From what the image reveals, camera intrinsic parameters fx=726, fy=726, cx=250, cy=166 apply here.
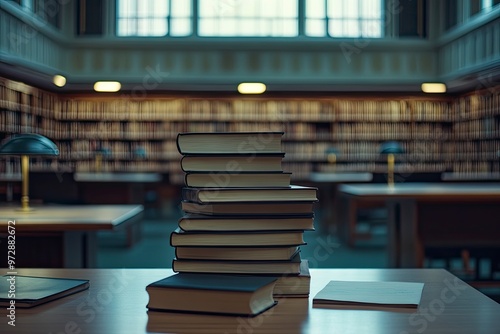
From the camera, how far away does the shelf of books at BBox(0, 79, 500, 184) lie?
11984 millimetres

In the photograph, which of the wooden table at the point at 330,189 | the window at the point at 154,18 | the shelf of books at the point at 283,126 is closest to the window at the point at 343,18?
the shelf of books at the point at 283,126

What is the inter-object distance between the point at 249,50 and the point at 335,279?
1061cm

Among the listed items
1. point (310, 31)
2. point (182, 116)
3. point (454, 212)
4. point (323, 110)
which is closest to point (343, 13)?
point (310, 31)

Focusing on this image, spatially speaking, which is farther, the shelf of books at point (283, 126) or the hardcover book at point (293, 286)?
the shelf of books at point (283, 126)

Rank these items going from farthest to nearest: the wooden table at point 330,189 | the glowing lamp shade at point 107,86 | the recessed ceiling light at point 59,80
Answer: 1. the glowing lamp shade at point 107,86
2. the recessed ceiling light at point 59,80
3. the wooden table at point 330,189

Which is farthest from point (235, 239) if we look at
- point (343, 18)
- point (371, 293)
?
point (343, 18)

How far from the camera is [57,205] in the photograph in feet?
13.3

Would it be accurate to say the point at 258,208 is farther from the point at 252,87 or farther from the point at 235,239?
the point at 252,87

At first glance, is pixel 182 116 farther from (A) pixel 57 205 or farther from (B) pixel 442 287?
(B) pixel 442 287

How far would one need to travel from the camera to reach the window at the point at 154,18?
1218cm

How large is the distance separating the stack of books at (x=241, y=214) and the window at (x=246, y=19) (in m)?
11.1

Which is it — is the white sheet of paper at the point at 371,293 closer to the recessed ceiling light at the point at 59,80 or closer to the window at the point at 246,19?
the recessed ceiling light at the point at 59,80

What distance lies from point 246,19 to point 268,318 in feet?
38.0

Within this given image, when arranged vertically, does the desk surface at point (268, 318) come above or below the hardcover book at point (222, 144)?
below
